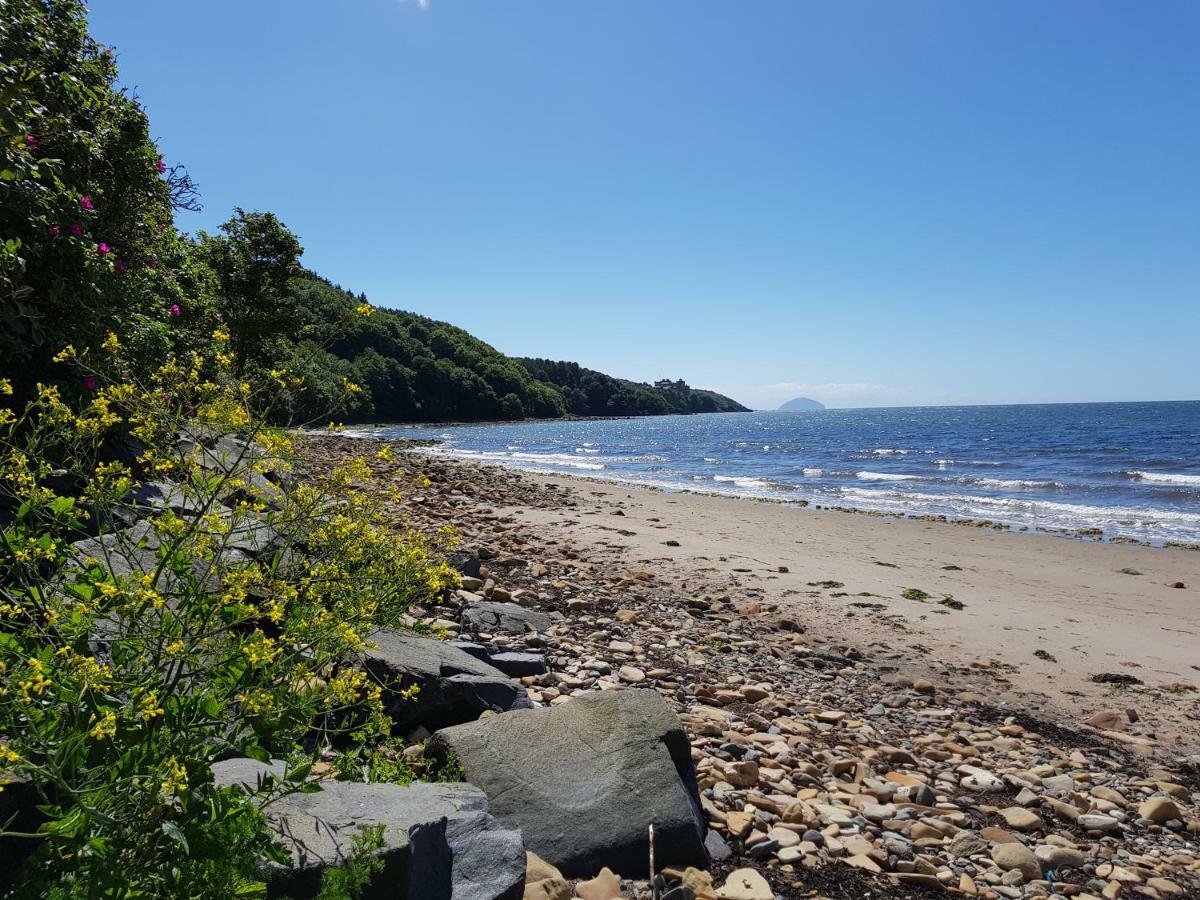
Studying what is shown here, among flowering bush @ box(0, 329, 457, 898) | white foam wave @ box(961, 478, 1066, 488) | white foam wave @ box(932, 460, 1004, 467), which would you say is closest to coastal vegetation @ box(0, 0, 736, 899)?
flowering bush @ box(0, 329, 457, 898)

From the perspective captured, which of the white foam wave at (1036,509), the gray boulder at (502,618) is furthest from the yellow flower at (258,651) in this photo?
the white foam wave at (1036,509)

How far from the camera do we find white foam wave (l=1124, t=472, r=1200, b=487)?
27.9 m

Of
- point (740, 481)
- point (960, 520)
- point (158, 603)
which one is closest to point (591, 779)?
point (158, 603)

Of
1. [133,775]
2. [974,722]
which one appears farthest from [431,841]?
[974,722]

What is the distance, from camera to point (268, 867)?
2307 millimetres

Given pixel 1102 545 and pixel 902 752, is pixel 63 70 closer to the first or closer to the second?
pixel 902 752

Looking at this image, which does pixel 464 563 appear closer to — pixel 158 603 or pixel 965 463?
Answer: pixel 158 603

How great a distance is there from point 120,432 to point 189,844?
5.85 m

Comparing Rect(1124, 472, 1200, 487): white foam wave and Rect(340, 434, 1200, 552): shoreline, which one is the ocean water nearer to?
Rect(1124, 472, 1200, 487): white foam wave

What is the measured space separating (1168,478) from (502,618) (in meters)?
33.5

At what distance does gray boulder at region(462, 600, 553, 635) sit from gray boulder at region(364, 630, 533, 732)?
213cm

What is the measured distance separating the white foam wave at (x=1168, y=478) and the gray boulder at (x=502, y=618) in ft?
101

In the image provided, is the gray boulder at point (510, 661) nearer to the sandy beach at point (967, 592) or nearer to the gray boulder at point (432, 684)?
the gray boulder at point (432, 684)

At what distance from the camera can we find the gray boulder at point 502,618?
286 inches
